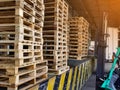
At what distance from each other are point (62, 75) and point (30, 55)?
5.20 ft

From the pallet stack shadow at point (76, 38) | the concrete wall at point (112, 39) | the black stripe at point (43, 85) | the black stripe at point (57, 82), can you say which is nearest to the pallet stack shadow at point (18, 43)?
the black stripe at point (43, 85)

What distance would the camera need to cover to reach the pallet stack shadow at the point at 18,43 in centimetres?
270

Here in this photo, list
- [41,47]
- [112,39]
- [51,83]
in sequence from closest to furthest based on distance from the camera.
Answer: [41,47] → [51,83] → [112,39]

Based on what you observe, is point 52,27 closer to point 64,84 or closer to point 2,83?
point 64,84

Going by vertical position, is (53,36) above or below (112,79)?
above

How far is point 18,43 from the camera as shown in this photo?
2.76 metres

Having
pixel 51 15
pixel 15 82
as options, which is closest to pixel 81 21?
pixel 51 15

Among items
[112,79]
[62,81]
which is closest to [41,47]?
[62,81]

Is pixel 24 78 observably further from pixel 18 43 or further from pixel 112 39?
pixel 112 39

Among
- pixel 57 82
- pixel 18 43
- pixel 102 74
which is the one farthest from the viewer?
pixel 102 74

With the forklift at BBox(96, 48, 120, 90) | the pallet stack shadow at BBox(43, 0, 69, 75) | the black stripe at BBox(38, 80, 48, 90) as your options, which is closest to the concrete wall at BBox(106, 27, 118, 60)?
the forklift at BBox(96, 48, 120, 90)

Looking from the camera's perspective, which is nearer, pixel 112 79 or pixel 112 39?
pixel 112 79

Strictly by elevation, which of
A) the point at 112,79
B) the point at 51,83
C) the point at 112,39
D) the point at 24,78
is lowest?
the point at 112,79

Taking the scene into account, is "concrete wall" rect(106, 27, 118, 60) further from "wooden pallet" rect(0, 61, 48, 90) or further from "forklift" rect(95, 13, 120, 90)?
"wooden pallet" rect(0, 61, 48, 90)
